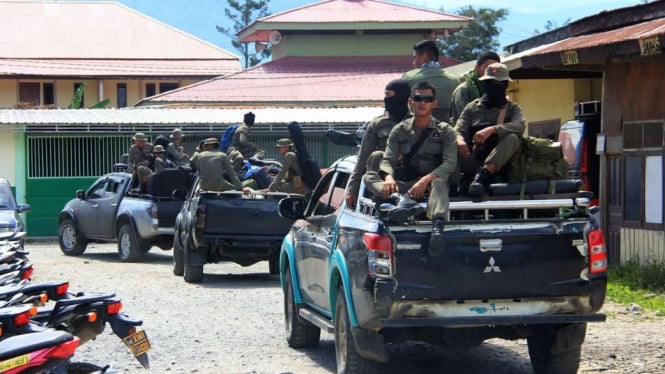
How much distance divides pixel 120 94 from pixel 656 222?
36.7 m

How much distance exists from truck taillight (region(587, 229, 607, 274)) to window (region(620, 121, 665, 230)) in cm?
703

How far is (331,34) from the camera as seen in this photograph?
145ft

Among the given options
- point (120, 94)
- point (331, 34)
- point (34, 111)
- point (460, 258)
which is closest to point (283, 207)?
point (460, 258)

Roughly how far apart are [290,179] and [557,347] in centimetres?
889

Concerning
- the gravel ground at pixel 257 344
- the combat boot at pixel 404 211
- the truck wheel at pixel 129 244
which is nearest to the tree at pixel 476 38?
the truck wheel at pixel 129 244

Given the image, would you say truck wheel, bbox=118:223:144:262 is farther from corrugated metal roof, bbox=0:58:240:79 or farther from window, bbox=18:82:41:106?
window, bbox=18:82:41:106

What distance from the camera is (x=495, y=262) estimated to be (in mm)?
8234

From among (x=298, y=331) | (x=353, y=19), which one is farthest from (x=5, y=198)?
(x=353, y=19)

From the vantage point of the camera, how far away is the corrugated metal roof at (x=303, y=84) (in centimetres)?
3925

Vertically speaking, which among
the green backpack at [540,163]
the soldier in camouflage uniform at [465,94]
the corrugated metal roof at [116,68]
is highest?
the corrugated metal roof at [116,68]

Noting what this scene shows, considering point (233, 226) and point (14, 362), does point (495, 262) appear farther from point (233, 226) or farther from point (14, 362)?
point (233, 226)

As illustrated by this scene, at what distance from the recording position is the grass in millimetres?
13366

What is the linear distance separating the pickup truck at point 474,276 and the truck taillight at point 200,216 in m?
8.19

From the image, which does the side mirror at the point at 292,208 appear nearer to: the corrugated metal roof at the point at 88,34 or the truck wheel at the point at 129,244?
the truck wheel at the point at 129,244
